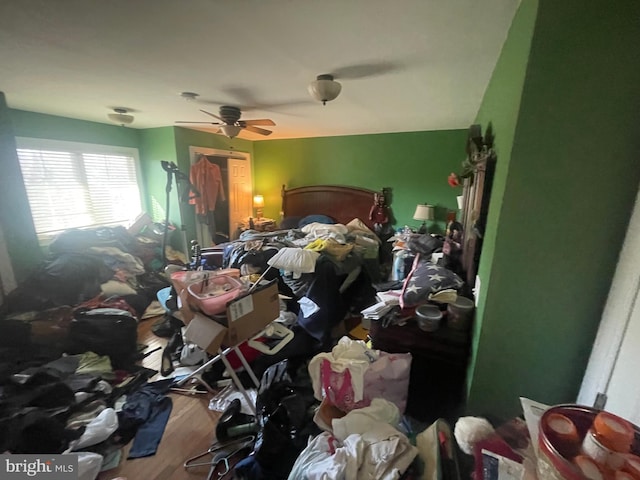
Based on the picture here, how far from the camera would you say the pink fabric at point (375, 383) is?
125 centimetres

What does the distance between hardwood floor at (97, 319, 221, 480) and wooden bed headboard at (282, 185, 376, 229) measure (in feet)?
10.9

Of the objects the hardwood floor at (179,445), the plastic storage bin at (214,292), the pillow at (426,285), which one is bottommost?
the hardwood floor at (179,445)

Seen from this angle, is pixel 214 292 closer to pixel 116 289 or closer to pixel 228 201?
pixel 116 289

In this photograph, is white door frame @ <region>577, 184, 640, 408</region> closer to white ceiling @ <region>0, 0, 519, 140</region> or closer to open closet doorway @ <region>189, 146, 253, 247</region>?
white ceiling @ <region>0, 0, 519, 140</region>

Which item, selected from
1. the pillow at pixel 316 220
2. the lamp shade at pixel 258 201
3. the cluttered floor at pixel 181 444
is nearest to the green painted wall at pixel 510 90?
the cluttered floor at pixel 181 444

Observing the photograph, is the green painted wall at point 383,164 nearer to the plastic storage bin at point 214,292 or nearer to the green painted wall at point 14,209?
the plastic storage bin at point 214,292

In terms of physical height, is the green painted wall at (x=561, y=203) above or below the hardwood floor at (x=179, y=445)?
above

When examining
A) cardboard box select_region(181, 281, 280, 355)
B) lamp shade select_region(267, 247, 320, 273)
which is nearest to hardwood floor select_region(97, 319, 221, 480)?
cardboard box select_region(181, 281, 280, 355)

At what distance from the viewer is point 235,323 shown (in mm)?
1532

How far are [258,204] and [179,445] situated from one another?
13.6 feet

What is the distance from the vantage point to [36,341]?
2363 mm

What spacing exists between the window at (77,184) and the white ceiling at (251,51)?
0.78 m

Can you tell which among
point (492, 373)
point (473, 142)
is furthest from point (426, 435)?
point (473, 142)

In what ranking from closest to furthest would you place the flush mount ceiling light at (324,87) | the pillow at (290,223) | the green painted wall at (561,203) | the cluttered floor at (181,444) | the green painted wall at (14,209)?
the green painted wall at (561,203), the cluttered floor at (181,444), the flush mount ceiling light at (324,87), the green painted wall at (14,209), the pillow at (290,223)
